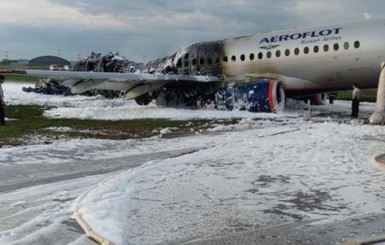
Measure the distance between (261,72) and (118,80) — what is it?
5.90 metres

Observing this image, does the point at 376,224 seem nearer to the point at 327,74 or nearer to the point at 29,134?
the point at 29,134

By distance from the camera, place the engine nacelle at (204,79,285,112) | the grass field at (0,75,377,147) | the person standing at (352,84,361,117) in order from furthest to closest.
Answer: the engine nacelle at (204,79,285,112) → the person standing at (352,84,361,117) → the grass field at (0,75,377,147)

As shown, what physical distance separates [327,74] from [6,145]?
12.8 metres

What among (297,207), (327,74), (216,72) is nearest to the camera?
(297,207)

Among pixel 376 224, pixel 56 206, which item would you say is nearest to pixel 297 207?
pixel 376 224

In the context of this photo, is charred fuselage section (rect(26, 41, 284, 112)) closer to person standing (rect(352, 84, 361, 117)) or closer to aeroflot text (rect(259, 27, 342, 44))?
aeroflot text (rect(259, 27, 342, 44))

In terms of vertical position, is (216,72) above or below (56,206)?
above

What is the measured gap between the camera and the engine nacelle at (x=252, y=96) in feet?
64.0

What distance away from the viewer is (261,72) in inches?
850

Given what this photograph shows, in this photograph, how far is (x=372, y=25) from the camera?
1916cm

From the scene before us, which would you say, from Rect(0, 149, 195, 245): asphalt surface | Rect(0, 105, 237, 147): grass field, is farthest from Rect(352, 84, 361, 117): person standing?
Rect(0, 149, 195, 245): asphalt surface

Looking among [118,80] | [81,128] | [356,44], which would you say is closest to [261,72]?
[356,44]

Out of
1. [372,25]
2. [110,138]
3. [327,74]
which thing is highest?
[372,25]

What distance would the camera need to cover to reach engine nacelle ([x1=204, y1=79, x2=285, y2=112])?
64.0ft
